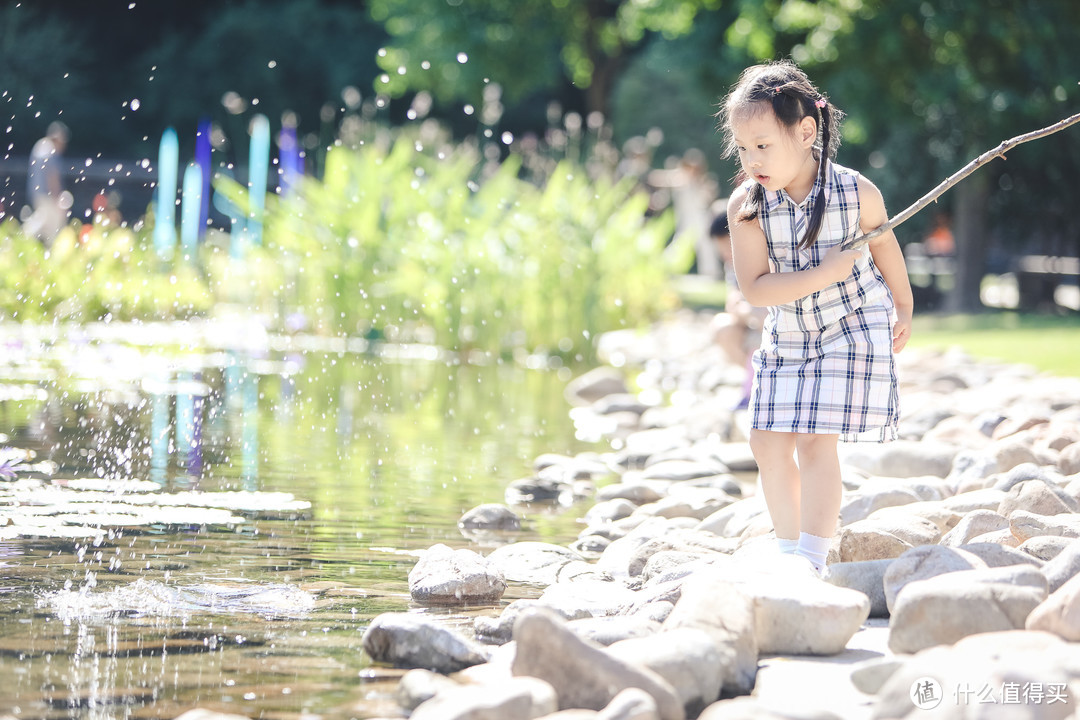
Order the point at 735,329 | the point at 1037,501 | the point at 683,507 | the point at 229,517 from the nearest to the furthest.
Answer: the point at 1037,501 → the point at 229,517 → the point at 683,507 → the point at 735,329

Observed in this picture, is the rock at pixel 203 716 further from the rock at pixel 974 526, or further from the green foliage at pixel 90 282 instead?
the green foliage at pixel 90 282

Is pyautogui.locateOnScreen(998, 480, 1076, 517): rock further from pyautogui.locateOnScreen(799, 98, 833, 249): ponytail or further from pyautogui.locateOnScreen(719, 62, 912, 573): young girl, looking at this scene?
pyautogui.locateOnScreen(799, 98, 833, 249): ponytail

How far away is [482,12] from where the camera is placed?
21547mm

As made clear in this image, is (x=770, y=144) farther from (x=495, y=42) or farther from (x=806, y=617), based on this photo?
(x=495, y=42)

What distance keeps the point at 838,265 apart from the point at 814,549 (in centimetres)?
67

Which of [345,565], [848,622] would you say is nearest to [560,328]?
[345,565]

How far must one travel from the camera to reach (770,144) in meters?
3.07

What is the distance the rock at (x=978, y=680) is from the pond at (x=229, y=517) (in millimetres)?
890

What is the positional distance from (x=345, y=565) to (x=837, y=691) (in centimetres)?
156

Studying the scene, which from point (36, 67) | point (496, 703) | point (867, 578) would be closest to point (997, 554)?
point (867, 578)

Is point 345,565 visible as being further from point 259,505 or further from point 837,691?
point 837,691

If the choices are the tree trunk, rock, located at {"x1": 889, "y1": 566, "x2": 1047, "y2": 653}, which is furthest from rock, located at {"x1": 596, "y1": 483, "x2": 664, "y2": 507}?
the tree trunk

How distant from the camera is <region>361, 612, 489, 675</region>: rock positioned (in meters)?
2.61

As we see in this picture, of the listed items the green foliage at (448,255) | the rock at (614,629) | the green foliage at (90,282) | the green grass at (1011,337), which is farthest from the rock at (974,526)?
the green foliage at (90,282)
